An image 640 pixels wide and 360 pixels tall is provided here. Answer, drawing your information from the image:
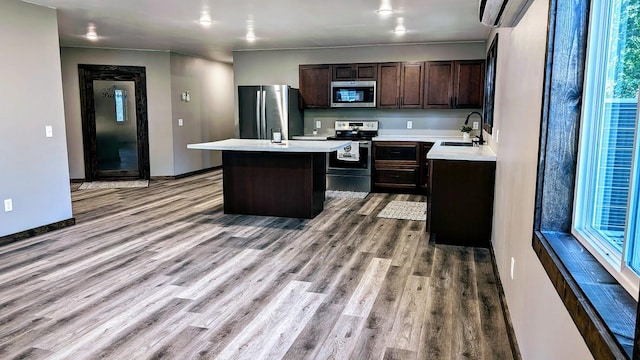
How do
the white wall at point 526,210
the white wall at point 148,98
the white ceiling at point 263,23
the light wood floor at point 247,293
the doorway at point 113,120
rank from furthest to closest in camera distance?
the doorway at point 113,120 < the white wall at point 148,98 < the white ceiling at point 263,23 < the light wood floor at point 247,293 < the white wall at point 526,210

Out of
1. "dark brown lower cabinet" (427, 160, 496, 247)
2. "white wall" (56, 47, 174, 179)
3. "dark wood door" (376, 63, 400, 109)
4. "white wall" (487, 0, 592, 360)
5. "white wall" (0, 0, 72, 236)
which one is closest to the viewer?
"white wall" (487, 0, 592, 360)

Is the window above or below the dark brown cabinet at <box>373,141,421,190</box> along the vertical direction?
above

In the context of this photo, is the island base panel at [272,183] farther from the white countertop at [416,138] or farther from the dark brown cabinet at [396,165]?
the white countertop at [416,138]

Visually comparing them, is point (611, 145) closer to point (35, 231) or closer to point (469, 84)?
point (35, 231)

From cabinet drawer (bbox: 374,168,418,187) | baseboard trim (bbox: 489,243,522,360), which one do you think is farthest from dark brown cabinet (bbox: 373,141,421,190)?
baseboard trim (bbox: 489,243,522,360)

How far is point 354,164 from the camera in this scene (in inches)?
282

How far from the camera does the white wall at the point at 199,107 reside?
8.40m

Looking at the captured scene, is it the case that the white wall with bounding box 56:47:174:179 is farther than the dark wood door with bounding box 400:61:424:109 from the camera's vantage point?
Yes

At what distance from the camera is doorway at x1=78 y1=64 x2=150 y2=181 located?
7945mm

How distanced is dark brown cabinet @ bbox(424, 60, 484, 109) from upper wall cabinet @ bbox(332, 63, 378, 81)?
845 millimetres

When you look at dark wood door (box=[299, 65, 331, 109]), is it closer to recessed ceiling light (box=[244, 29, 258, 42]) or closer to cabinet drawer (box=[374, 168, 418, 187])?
recessed ceiling light (box=[244, 29, 258, 42])

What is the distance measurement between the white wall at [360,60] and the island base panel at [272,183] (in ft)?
7.77

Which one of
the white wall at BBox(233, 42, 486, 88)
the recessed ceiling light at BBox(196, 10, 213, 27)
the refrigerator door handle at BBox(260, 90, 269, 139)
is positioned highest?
the recessed ceiling light at BBox(196, 10, 213, 27)

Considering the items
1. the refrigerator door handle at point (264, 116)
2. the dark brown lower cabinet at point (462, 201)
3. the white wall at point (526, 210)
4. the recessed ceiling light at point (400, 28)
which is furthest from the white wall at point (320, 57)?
the white wall at point (526, 210)
